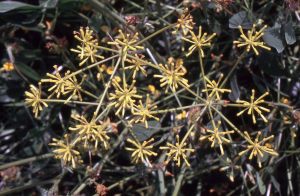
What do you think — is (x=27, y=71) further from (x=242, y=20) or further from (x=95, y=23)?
(x=242, y=20)

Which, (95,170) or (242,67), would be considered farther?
(242,67)

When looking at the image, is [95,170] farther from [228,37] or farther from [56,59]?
[228,37]

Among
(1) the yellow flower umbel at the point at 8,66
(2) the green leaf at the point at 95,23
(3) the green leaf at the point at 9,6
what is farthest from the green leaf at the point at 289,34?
(1) the yellow flower umbel at the point at 8,66

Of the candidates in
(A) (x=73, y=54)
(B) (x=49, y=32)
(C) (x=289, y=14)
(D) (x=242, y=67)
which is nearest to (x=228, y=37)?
(D) (x=242, y=67)

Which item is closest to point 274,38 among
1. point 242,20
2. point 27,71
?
point 242,20

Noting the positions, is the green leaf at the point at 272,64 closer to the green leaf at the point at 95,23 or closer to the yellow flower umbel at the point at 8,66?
the green leaf at the point at 95,23
